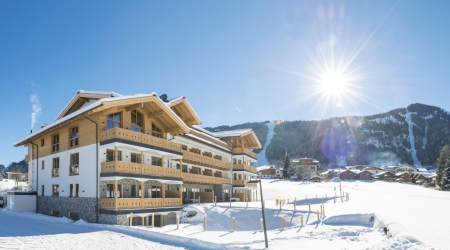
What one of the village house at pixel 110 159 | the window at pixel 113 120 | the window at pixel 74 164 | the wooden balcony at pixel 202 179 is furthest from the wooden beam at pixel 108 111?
the wooden balcony at pixel 202 179

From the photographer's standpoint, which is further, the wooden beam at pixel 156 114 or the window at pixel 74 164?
the wooden beam at pixel 156 114

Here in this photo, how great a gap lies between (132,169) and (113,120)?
426 cm

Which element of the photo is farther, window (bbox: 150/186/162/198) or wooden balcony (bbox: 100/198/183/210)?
window (bbox: 150/186/162/198)

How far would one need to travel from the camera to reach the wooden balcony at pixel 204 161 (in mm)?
38406

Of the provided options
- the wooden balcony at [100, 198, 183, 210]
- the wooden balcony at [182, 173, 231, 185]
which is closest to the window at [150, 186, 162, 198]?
the wooden balcony at [100, 198, 183, 210]

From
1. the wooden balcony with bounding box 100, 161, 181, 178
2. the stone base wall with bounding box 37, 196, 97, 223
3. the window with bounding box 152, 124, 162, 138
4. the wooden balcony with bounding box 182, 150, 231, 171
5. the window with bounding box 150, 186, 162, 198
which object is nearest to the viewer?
the wooden balcony with bounding box 100, 161, 181, 178

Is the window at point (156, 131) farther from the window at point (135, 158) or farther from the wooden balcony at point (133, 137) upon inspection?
the window at point (135, 158)

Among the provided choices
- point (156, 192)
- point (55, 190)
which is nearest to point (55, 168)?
point (55, 190)

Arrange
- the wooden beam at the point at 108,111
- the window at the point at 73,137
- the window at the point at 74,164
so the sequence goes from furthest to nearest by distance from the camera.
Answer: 1. the window at the point at 73,137
2. the window at the point at 74,164
3. the wooden beam at the point at 108,111

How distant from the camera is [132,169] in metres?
24.5

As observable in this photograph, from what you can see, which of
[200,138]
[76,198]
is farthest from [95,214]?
[200,138]

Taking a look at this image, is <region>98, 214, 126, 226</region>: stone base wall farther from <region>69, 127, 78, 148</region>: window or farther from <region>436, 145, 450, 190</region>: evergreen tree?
<region>436, 145, 450, 190</region>: evergreen tree

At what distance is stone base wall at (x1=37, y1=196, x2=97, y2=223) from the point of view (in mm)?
23359

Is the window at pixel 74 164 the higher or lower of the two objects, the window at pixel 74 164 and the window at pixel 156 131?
the lower
